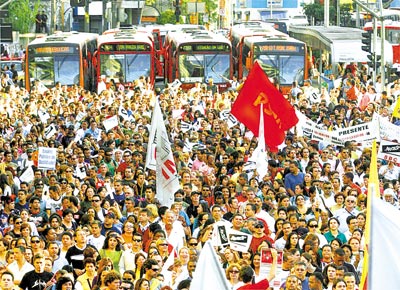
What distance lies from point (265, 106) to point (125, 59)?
21097 millimetres

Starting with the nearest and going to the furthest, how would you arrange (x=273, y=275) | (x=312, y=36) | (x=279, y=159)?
(x=273, y=275) → (x=279, y=159) → (x=312, y=36)

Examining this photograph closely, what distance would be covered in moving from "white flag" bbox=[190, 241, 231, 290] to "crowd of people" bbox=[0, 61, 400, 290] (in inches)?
8.6

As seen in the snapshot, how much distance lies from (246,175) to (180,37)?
23.9 metres

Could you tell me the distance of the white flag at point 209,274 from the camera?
24.9ft

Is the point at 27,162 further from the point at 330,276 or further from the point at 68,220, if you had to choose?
the point at 330,276

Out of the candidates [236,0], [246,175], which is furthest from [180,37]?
[236,0]

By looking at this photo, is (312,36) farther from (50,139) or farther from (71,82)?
(50,139)

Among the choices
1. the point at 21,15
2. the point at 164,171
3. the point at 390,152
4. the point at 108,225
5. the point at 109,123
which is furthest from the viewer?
the point at 21,15

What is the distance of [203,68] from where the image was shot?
129ft

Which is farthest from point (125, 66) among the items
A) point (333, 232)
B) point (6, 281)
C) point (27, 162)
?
point (6, 281)

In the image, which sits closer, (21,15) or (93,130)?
(93,130)

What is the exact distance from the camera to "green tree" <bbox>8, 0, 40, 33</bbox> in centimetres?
7050

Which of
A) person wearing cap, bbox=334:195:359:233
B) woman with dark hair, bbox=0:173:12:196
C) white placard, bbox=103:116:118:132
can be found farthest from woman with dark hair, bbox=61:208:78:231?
white placard, bbox=103:116:118:132

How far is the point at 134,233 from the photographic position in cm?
1384
